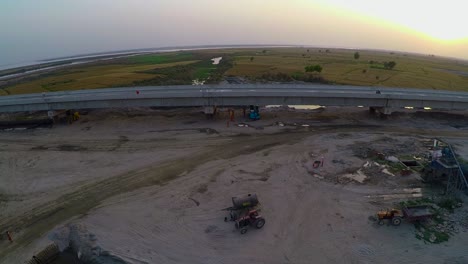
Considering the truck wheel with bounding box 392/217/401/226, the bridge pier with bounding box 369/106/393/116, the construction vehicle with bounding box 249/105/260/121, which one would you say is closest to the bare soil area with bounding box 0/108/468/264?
the truck wheel with bounding box 392/217/401/226

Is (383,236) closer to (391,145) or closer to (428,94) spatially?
(391,145)

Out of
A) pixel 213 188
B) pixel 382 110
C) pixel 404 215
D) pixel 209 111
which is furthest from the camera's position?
pixel 382 110

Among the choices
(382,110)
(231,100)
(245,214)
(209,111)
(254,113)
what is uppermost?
(231,100)

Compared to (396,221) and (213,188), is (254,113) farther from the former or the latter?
(396,221)

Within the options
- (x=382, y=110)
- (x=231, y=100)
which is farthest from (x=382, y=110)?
(x=231, y=100)

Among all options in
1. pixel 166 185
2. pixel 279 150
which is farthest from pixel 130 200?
pixel 279 150

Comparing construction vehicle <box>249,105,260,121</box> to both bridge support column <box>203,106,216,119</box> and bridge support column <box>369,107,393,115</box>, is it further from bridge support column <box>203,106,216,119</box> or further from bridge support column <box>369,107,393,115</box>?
bridge support column <box>369,107,393,115</box>

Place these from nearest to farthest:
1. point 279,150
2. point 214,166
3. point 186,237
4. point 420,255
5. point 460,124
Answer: point 420,255, point 186,237, point 214,166, point 279,150, point 460,124
